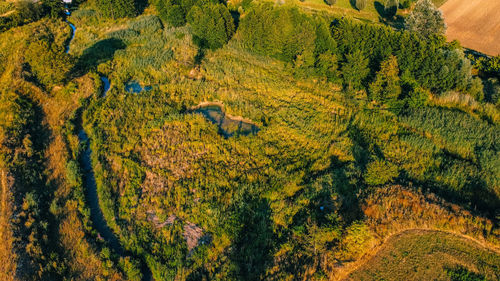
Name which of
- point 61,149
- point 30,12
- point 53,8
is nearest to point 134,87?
point 61,149

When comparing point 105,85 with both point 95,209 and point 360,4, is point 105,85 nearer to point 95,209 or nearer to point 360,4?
point 95,209

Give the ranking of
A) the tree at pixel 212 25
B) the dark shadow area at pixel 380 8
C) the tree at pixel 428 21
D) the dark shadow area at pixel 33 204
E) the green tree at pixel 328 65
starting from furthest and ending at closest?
1. the dark shadow area at pixel 380 8
2. the tree at pixel 212 25
3. the tree at pixel 428 21
4. the green tree at pixel 328 65
5. the dark shadow area at pixel 33 204

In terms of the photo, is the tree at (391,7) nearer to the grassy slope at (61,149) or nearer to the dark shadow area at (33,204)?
the grassy slope at (61,149)

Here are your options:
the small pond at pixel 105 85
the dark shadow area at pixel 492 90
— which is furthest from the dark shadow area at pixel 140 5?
the dark shadow area at pixel 492 90

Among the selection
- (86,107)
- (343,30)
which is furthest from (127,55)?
(343,30)

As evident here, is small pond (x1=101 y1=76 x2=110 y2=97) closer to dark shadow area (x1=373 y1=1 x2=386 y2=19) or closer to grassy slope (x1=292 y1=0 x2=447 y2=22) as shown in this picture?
grassy slope (x1=292 y1=0 x2=447 y2=22)
